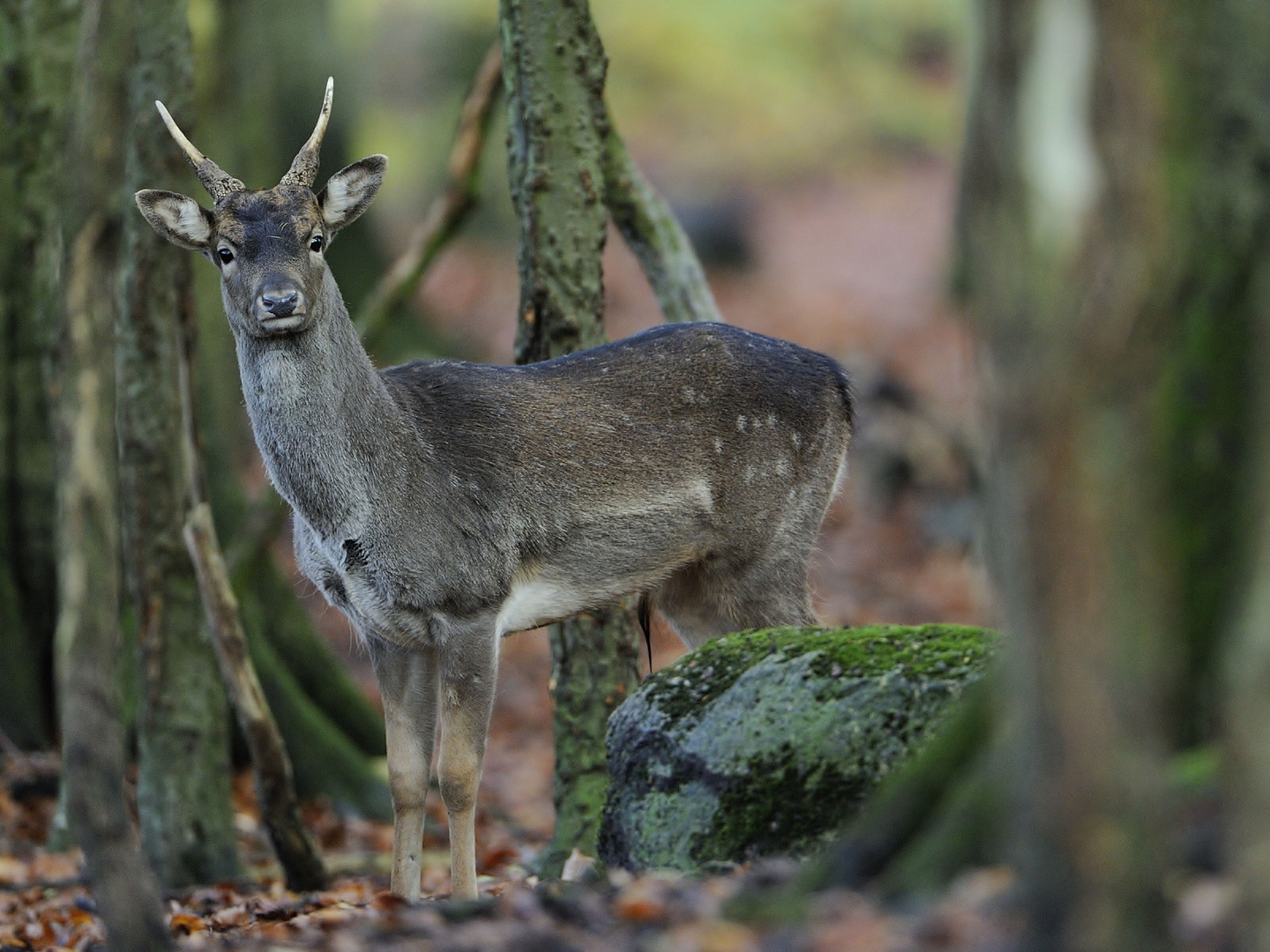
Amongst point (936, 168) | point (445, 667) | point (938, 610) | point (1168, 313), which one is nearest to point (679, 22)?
point (936, 168)

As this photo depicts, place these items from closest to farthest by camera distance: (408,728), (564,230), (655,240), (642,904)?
(642,904) < (408,728) < (564,230) < (655,240)

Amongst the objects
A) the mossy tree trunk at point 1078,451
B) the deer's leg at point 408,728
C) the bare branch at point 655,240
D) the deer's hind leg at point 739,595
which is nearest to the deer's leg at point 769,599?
the deer's hind leg at point 739,595

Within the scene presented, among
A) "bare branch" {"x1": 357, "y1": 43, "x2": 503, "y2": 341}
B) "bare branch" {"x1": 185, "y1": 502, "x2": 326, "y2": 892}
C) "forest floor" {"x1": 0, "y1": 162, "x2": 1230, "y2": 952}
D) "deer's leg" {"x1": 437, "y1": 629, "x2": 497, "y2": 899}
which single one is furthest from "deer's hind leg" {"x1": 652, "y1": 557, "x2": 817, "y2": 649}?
"bare branch" {"x1": 357, "y1": 43, "x2": 503, "y2": 341}

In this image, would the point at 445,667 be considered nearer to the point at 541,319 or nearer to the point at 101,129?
the point at 541,319

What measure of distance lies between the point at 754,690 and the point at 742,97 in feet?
84.4

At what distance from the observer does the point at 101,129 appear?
4.25m

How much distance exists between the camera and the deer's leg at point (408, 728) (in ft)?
21.4

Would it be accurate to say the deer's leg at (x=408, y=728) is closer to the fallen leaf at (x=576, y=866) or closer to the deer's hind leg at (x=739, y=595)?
the fallen leaf at (x=576, y=866)

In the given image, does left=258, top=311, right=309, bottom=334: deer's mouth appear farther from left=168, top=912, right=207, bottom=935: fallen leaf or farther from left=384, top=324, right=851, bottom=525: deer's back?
left=168, top=912, right=207, bottom=935: fallen leaf

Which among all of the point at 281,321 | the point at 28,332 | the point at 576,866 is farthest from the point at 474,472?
the point at 28,332

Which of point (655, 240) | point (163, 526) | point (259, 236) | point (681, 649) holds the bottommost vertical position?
point (681, 649)

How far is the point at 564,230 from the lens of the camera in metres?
7.39

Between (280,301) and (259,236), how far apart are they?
32cm

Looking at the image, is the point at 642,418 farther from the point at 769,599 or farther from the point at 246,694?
the point at 246,694
